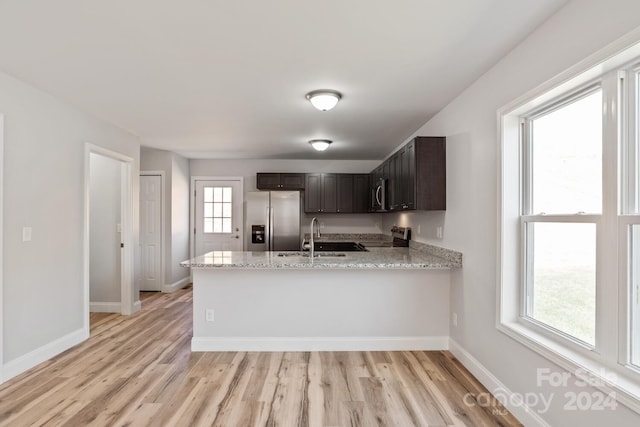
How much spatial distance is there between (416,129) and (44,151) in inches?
156

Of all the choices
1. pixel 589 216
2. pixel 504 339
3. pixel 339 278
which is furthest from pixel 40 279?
pixel 589 216

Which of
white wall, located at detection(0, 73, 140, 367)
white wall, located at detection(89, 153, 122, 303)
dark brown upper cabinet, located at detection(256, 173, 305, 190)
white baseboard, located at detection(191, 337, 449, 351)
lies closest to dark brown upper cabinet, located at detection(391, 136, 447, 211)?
white baseboard, located at detection(191, 337, 449, 351)

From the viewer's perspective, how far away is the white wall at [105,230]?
192 inches

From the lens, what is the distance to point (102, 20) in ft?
6.64

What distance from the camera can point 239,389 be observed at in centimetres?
268

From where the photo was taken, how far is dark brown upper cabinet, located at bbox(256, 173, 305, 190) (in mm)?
6453

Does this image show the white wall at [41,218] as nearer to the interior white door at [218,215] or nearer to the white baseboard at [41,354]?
the white baseboard at [41,354]

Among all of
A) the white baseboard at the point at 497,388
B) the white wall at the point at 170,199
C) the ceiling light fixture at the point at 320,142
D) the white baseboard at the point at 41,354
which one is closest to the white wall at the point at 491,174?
the white baseboard at the point at 497,388

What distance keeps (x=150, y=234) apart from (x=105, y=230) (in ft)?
4.37

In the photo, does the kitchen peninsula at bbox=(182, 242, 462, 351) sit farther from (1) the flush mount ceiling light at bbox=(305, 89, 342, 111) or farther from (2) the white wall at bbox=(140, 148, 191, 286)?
(2) the white wall at bbox=(140, 148, 191, 286)

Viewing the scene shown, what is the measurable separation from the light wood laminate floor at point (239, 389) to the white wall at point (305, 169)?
3653 millimetres

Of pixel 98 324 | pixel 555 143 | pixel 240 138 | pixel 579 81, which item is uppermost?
pixel 240 138

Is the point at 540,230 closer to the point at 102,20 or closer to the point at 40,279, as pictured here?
the point at 102,20

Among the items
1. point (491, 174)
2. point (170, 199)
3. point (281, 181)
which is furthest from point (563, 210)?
point (170, 199)
